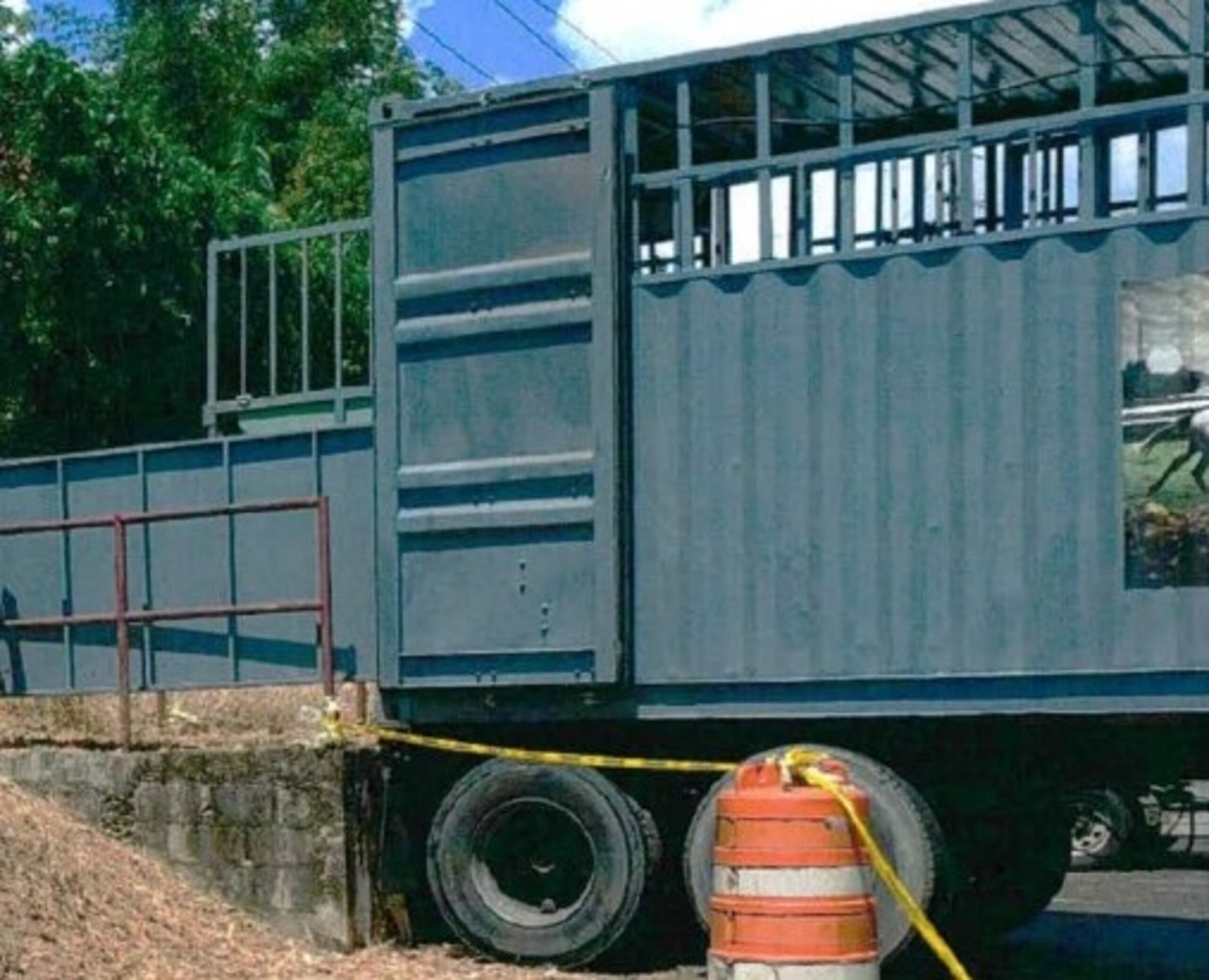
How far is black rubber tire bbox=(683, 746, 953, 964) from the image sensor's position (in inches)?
402

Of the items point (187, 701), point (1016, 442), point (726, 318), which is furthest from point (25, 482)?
point (1016, 442)

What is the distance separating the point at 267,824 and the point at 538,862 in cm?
147

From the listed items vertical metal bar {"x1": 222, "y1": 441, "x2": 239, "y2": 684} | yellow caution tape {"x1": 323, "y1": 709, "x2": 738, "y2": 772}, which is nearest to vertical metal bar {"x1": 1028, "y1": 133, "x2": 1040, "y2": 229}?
yellow caution tape {"x1": 323, "y1": 709, "x2": 738, "y2": 772}

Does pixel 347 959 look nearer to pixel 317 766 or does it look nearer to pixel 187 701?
pixel 317 766

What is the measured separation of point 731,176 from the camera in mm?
11086

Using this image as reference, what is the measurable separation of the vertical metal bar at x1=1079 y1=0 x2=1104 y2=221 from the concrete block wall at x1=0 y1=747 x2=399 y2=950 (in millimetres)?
4584

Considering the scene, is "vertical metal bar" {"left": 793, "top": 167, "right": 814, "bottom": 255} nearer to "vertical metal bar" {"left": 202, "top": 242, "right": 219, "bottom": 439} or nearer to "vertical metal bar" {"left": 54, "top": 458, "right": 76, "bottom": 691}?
"vertical metal bar" {"left": 202, "top": 242, "right": 219, "bottom": 439}

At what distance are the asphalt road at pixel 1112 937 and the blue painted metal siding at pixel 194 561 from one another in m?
2.81

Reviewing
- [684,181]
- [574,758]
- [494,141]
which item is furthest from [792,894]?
[494,141]

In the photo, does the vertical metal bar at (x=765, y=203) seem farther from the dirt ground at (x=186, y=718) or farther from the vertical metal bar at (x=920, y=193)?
the dirt ground at (x=186, y=718)

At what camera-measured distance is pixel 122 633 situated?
12.6 m

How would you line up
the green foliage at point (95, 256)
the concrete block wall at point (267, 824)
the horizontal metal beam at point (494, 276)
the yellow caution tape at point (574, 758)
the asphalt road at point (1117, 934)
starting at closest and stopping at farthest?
the yellow caution tape at point (574, 758)
the horizontal metal beam at point (494, 276)
the concrete block wall at point (267, 824)
the asphalt road at point (1117, 934)
the green foliage at point (95, 256)

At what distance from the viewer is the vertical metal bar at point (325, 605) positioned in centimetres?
1197

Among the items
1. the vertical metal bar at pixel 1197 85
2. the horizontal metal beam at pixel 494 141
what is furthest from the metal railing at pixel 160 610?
the vertical metal bar at pixel 1197 85
